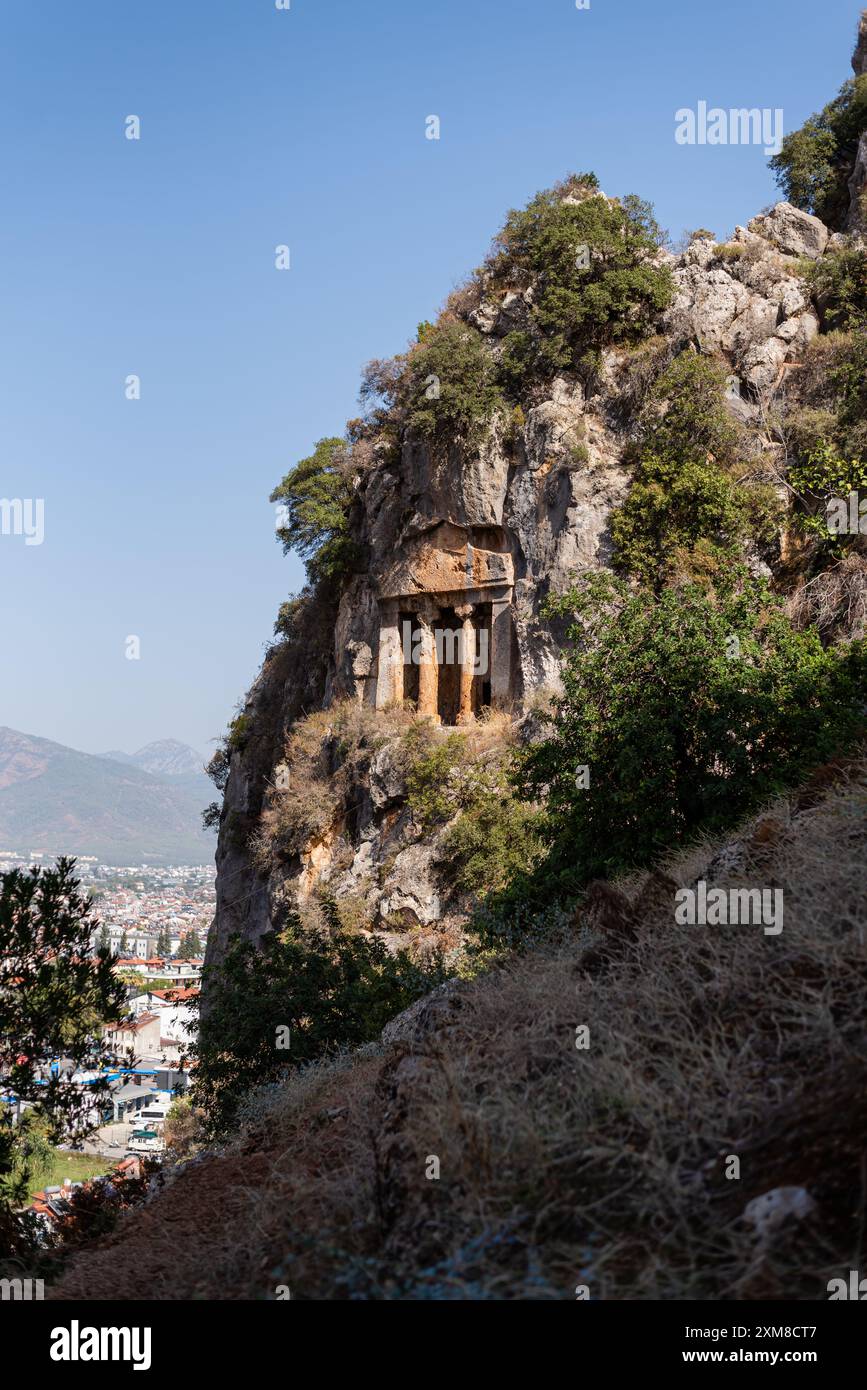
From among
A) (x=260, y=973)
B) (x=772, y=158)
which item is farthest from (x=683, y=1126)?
(x=772, y=158)

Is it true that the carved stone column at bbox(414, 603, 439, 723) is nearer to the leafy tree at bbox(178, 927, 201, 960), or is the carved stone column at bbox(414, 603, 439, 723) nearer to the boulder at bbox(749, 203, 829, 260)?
the boulder at bbox(749, 203, 829, 260)

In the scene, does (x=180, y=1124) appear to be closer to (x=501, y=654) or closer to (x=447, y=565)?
(x=501, y=654)

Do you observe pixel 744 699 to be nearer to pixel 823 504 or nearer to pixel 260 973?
pixel 260 973

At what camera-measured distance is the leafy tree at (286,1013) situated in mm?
12984

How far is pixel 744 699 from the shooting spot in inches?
499

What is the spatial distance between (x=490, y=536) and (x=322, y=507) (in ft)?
18.6

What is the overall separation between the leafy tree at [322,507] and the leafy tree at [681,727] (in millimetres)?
15645

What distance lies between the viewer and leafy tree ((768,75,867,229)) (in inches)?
1187

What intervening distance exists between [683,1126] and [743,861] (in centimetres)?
344

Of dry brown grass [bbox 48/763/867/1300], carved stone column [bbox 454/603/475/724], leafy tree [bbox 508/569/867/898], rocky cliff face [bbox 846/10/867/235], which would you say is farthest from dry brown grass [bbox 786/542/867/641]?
dry brown grass [bbox 48/763/867/1300]

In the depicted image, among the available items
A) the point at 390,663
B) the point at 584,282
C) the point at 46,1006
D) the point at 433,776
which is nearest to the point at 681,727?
the point at 46,1006

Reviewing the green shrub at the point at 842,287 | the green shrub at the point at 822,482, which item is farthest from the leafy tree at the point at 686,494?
the green shrub at the point at 842,287

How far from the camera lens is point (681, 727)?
507 inches

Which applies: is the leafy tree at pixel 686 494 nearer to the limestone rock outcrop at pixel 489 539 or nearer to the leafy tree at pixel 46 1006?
the limestone rock outcrop at pixel 489 539
